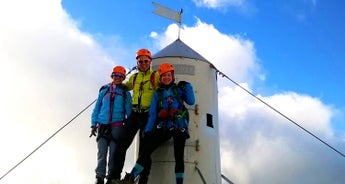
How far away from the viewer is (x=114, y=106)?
27.3 feet

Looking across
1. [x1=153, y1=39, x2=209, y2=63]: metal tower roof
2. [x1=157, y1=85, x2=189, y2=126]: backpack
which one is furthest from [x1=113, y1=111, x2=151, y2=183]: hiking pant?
[x1=153, y1=39, x2=209, y2=63]: metal tower roof

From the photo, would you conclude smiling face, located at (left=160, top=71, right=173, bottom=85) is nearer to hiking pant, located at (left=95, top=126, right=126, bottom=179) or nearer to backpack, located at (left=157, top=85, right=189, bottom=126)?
backpack, located at (left=157, top=85, right=189, bottom=126)

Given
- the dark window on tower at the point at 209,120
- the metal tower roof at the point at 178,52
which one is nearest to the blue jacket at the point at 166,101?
the dark window on tower at the point at 209,120

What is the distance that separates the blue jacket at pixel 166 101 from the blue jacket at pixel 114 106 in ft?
2.33

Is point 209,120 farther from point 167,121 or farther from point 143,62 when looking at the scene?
point 143,62

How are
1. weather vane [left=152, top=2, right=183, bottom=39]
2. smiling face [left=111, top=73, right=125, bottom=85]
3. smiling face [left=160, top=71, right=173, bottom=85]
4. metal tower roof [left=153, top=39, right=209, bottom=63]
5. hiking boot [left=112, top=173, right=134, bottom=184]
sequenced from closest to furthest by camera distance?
hiking boot [left=112, top=173, right=134, bottom=184] < smiling face [left=160, top=71, right=173, bottom=85] < smiling face [left=111, top=73, right=125, bottom=85] < metal tower roof [left=153, top=39, right=209, bottom=63] < weather vane [left=152, top=2, right=183, bottom=39]

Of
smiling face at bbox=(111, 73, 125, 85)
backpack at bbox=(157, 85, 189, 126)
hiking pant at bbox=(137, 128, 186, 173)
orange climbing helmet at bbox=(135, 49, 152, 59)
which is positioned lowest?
hiking pant at bbox=(137, 128, 186, 173)

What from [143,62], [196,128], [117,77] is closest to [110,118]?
[117,77]

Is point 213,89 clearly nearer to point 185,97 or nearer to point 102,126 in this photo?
point 185,97

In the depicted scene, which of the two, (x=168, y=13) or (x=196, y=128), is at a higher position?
(x=168, y=13)

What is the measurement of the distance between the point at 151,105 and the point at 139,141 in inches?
57.3

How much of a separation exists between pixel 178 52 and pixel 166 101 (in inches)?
90.4

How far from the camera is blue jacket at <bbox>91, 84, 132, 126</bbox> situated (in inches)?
324

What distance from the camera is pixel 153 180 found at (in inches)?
326
